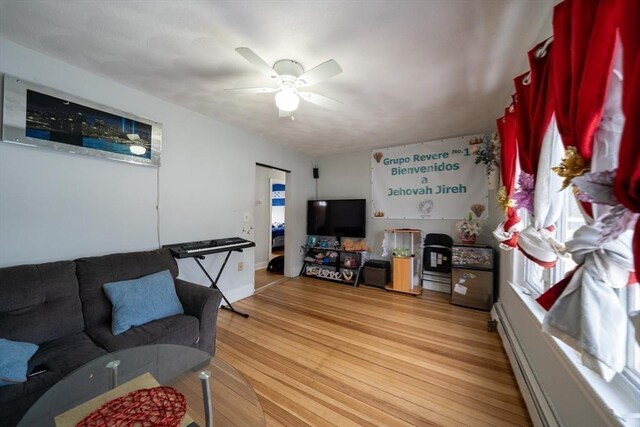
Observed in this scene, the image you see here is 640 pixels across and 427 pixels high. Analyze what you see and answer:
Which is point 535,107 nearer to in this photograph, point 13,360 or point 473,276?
point 473,276

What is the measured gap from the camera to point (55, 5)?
52.1 inches

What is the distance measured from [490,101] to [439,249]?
6.76 feet

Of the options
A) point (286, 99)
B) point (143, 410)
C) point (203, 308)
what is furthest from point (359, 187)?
point (143, 410)

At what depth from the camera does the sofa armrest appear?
5.98ft

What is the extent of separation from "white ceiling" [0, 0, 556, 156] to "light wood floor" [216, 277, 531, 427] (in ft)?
7.91

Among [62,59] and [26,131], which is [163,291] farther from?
[62,59]

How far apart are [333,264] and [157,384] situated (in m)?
3.36

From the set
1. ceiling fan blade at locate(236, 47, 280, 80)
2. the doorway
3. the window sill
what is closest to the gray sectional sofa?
ceiling fan blade at locate(236, 47, 280, 80)

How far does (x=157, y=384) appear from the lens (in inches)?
41.9

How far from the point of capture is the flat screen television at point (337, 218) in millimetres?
4141

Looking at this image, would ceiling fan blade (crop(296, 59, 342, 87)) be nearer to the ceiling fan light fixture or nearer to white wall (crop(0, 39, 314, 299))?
the ceiling fan light fixture

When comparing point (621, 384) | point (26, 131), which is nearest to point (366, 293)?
point (621, 384)

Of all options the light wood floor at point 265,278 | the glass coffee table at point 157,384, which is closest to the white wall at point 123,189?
the light wood floor at point 265,278

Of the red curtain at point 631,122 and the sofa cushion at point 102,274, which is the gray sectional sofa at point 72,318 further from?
the red curtain at point 631,122
